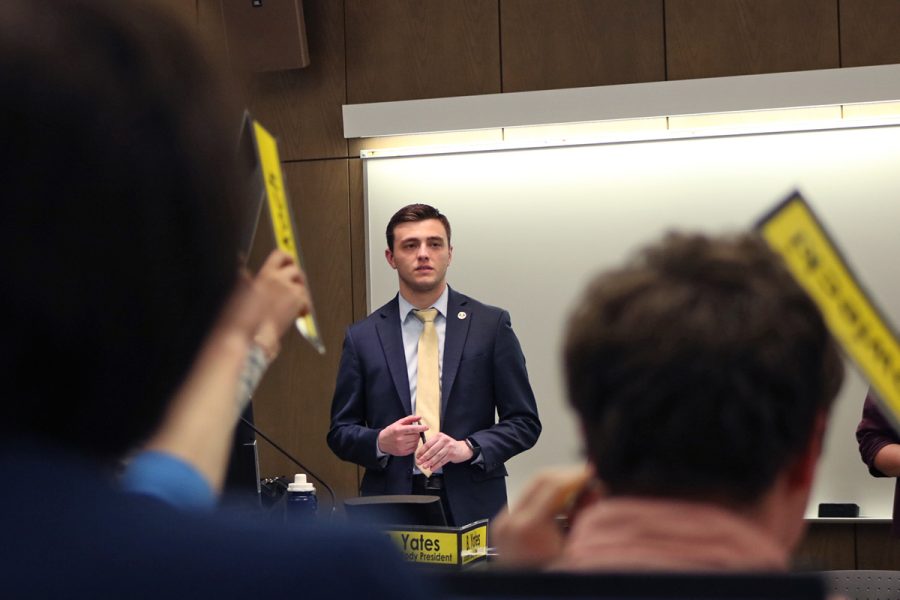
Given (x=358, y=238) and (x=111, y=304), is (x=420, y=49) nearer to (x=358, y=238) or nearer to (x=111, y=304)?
(x=358, y=238)

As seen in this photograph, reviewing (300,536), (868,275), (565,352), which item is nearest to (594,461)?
(565,352)

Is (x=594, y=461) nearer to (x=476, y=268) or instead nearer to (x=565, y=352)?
(x=565, y=352)

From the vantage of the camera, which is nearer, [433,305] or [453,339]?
[453,339]

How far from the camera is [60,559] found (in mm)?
392

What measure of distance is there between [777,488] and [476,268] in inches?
198

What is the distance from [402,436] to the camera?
355 centimetres

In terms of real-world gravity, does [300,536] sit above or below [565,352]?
below

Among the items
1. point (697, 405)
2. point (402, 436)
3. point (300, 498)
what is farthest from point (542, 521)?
point (402, 436)

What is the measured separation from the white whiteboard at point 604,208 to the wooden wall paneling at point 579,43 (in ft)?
1.18

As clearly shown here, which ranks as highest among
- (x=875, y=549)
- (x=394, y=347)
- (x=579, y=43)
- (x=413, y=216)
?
(x=579, y=43)

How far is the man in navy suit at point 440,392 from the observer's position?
3703mm

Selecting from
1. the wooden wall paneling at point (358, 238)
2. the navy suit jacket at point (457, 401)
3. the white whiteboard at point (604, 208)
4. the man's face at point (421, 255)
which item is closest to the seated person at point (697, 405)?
the navy suit jacket at point (457, 401)

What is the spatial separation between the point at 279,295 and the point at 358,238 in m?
5.11

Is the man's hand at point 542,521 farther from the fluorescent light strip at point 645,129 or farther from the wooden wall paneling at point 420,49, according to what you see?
the wooden wall paneling at point 420,49
